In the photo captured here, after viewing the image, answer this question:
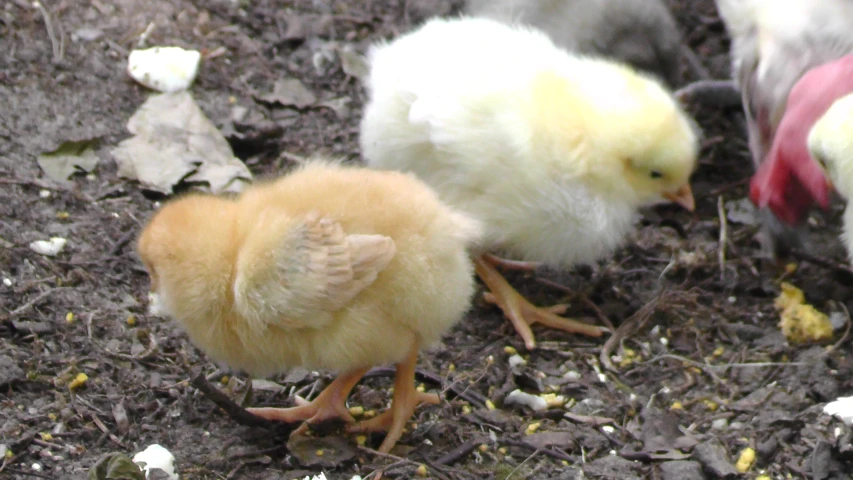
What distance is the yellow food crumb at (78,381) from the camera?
2719 millimetres

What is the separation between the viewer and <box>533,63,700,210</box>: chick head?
300cm

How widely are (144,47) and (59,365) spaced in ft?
6.31

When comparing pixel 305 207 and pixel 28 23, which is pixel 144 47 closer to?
pixel 28 23

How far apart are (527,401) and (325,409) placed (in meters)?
0.67

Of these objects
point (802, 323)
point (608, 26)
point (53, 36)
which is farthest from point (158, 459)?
point (608, 26)

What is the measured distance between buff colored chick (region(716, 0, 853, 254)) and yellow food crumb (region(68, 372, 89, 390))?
2420 millimetres

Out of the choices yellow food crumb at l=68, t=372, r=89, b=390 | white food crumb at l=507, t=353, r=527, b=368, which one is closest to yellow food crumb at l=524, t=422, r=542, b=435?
white food crumb at l=507, t=353, r=527, b=368

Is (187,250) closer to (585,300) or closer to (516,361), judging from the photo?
(516,361)

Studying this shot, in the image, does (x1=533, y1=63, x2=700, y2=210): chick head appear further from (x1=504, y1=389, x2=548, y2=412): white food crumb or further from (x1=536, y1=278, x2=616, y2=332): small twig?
(x1=504, y1=389, x2=548, y2=412): white food crumb

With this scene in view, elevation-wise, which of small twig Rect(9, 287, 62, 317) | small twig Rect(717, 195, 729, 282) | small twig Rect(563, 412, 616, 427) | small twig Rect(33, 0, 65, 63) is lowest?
small twig Rect(563, 412, 616, 427)

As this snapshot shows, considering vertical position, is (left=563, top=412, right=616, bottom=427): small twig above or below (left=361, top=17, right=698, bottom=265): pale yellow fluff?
below

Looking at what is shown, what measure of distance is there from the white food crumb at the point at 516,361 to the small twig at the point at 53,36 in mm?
2315

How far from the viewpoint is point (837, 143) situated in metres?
2.91

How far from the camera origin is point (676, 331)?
3424 mm
